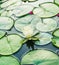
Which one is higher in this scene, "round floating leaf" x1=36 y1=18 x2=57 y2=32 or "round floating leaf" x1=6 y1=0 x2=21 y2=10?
"round floating leaf" x1=36 y1=18 x2=57 y2=32

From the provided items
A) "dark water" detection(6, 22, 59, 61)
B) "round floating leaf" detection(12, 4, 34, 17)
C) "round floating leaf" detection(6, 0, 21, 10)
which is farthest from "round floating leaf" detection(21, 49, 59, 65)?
"round floating leaf" detection(6, 0, 21, 10)

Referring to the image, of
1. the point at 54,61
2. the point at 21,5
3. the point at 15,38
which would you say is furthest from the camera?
the point at 21,5

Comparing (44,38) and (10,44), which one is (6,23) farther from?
(44,38)

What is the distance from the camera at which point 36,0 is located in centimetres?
179

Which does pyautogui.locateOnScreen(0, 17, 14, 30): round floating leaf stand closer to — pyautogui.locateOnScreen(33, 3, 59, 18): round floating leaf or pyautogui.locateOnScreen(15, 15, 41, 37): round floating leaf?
pyautogui.locateOnScreen(15, 15, 41, 37): round floating leaf

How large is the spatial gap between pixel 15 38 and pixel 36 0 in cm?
62

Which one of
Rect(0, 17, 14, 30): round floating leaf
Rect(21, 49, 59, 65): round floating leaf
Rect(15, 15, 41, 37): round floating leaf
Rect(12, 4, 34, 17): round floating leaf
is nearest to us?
Rect(21, 49, 59, 65): round floating leaf

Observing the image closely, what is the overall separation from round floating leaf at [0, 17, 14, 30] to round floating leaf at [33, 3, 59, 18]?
0.83 ft

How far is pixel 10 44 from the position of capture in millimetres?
1288

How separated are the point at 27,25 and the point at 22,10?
268 mm

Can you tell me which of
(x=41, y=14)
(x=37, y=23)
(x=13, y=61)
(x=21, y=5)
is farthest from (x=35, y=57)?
(x=21, y=5)

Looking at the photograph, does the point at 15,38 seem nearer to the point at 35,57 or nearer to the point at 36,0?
the point at 35,57

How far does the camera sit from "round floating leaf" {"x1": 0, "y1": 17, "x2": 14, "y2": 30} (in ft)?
4.86

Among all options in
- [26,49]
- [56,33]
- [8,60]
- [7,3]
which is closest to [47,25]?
[56,33]
